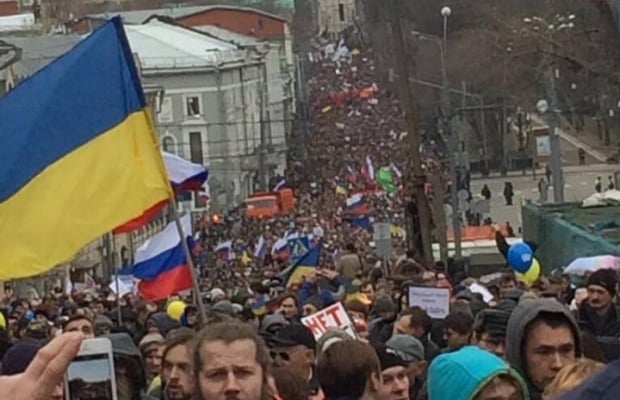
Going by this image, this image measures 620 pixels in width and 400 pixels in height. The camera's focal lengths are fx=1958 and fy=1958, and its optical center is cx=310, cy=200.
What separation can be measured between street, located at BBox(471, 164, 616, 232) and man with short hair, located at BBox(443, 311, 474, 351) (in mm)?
42359

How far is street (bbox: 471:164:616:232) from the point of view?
55.2 meters

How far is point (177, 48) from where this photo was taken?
80500 mm

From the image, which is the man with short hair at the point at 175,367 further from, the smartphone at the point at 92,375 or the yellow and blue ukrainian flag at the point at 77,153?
the yellow and blue ukrainian flag at the point at 77,153

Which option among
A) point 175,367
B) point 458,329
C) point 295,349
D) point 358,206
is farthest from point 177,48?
point 175,367

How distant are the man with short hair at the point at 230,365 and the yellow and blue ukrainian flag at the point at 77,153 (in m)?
2.99

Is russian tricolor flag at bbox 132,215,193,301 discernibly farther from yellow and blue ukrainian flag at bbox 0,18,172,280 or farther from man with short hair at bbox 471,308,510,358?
man with short hair at bbox 471,308,510,358

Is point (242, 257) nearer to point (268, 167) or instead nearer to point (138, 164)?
point (138, 164)

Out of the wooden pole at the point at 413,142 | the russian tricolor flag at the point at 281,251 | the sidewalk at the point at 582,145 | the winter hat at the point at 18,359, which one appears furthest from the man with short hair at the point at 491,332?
the sidewalk at the point at 582,145

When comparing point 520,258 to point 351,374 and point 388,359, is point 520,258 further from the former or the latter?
point 351,374

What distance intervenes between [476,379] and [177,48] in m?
75.9

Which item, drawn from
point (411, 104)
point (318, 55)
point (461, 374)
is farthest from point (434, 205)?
point (318, 55)

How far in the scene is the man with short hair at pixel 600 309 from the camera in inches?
367

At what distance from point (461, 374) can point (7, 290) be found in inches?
1222

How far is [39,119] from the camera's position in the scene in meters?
8.77
